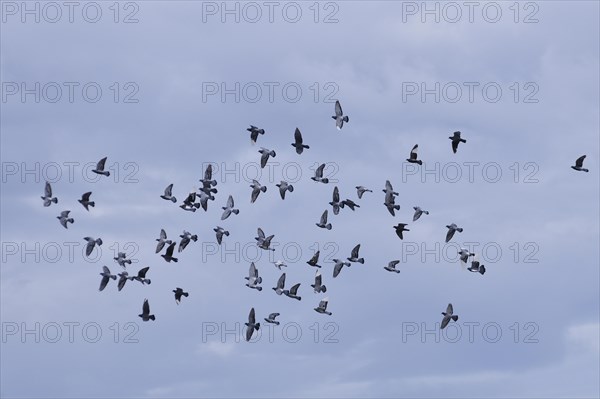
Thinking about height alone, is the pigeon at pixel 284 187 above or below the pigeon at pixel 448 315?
above

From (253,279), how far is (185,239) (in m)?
9.21

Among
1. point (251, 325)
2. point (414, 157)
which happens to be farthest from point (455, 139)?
point (251, 325)

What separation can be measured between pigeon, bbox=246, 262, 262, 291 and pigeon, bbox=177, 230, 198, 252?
26.0ft

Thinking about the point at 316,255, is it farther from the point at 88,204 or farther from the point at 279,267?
the point at 88,204

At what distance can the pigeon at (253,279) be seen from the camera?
14112 cm

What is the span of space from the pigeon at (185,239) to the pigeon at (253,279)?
7.92 meters

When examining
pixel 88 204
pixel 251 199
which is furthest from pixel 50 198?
pixel 251 199

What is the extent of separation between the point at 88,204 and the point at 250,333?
23286mm

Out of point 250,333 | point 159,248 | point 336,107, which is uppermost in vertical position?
point 336,107

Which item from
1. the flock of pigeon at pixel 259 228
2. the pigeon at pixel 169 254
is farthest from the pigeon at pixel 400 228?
the pigeon at pixel 169 254

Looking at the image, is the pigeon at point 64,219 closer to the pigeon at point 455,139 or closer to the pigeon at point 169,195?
the pigeon at point 169,195

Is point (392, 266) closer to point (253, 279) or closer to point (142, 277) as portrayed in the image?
point (253, 279)

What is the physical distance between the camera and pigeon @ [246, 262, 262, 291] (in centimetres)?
14112

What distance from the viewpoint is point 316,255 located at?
144 metres
